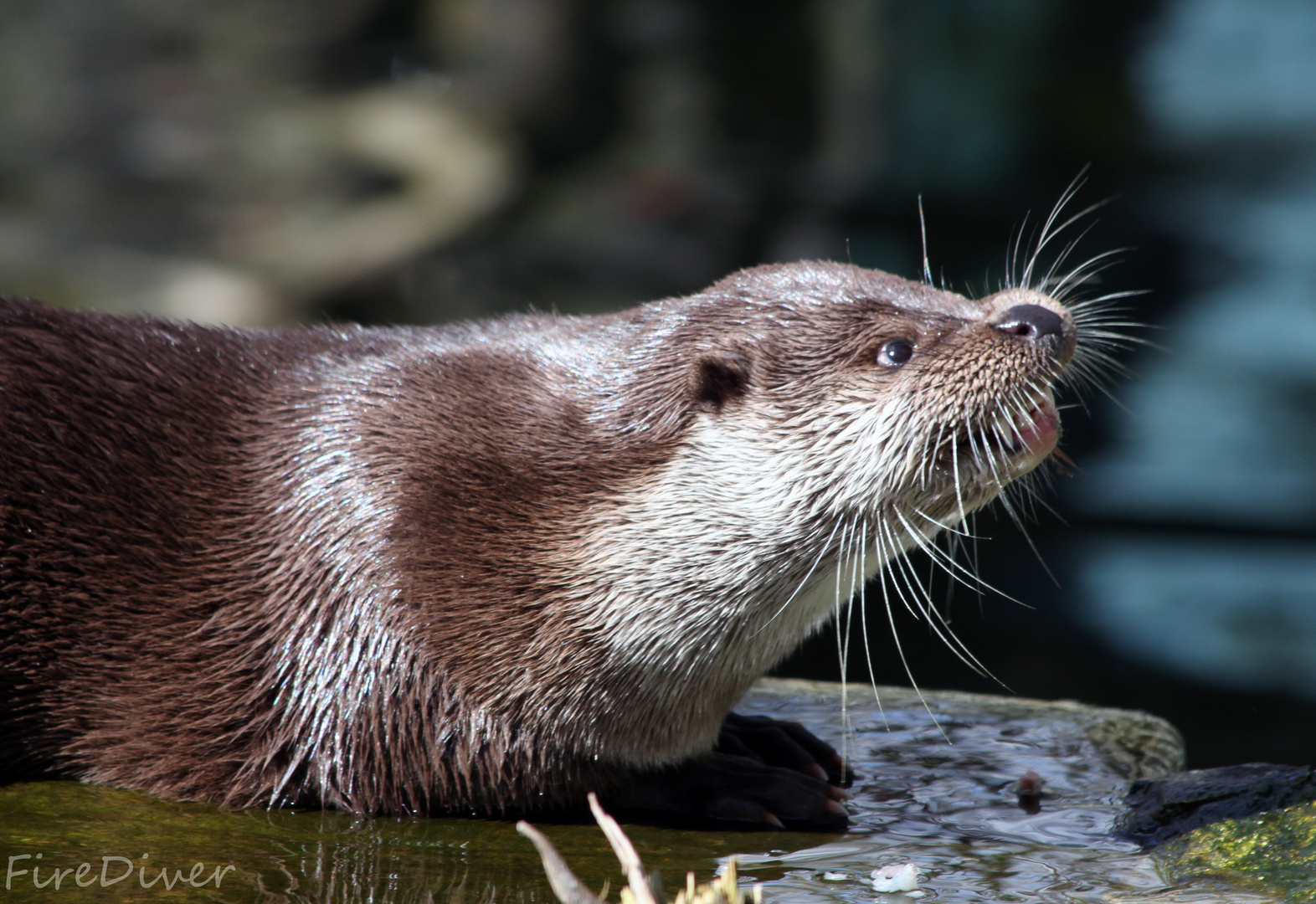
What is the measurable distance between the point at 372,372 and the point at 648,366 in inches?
22.7

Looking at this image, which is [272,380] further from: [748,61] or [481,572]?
[748,61]

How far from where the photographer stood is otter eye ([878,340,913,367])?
2586 millimetres

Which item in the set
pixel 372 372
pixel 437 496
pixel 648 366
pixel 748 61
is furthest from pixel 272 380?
pixel 748 61

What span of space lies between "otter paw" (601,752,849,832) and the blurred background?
3.74 meters

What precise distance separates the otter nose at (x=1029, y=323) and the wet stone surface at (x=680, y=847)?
925 mm

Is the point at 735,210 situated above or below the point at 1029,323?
above

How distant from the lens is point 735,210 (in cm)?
948

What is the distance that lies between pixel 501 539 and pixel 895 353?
2.60 ft

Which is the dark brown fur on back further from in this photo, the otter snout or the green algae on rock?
the green algae on rock

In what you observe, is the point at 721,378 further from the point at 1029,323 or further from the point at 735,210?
the point at 735,210

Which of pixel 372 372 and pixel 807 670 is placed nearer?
pixel 372 372

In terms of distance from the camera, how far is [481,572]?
2.62m

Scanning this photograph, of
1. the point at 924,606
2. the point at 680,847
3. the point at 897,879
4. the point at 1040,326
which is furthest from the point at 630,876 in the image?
the point at 924,606

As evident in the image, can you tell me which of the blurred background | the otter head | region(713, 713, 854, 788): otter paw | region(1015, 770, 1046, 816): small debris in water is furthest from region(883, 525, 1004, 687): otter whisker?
the blurred background
